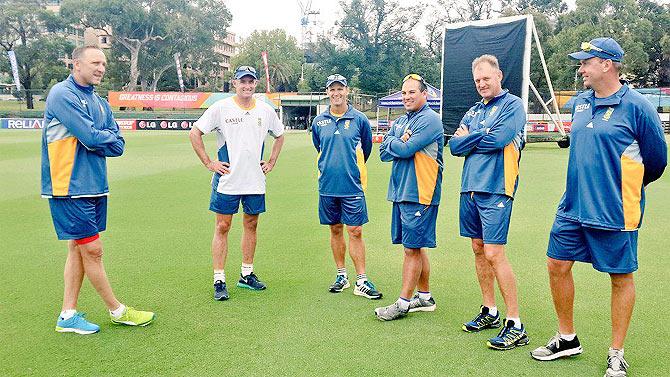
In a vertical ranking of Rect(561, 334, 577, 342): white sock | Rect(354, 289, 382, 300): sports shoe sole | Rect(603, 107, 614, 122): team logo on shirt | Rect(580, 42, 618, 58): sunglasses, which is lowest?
Rect(354, 289, 382, 300): sports shoe sole

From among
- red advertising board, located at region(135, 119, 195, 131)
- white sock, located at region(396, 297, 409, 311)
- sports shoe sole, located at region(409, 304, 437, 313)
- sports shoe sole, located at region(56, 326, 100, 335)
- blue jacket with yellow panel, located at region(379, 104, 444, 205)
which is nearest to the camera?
sports shoe sole, located at region(56, 326, 100, 335)

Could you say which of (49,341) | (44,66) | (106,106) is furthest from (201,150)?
(44,66)

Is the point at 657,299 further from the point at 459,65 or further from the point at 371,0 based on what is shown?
the point at 371,0

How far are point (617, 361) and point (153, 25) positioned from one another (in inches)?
2860

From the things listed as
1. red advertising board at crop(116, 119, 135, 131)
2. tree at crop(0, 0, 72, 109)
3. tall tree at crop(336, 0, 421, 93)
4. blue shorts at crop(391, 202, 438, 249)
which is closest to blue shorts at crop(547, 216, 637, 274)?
blue shorts at crop(391, 202, 438, 249)

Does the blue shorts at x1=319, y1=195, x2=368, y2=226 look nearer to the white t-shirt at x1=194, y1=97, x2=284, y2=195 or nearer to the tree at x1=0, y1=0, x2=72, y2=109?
the white t-shirt at x1=194, y1=97, x2=284, y2=195

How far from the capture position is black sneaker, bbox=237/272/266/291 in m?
5.49

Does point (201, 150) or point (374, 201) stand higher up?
point (201, 150)

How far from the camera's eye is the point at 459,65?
67.6ft

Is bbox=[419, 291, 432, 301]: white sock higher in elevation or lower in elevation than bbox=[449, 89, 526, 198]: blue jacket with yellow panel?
lower


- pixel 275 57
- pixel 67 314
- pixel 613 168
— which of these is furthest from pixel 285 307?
pixel 275 57

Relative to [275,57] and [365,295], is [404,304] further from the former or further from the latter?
[275,57]

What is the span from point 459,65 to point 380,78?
161ft

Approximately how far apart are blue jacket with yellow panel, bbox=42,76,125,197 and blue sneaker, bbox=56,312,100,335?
38.4 inches
